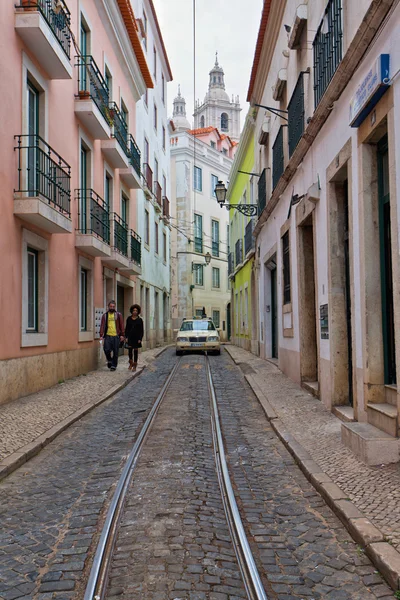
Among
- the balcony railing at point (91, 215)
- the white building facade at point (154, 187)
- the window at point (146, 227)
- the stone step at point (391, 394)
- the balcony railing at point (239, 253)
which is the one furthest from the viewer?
the balcony railing at point (239, 253)

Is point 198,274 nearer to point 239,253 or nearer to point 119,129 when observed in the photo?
point 239,253

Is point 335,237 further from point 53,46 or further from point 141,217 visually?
point 141,217

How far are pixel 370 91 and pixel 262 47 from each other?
34.8 ft

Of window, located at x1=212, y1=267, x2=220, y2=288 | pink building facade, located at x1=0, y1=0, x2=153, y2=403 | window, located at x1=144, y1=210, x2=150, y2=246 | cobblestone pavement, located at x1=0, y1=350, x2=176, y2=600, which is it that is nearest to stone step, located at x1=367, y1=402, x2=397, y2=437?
cobblestone pavement, located at x1=0, y1=350, x2=176, y2=600

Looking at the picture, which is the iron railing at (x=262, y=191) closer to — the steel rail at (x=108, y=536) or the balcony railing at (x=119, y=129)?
the balcony railing at (x=119, y=129)

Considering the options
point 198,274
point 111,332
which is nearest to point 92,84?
point 111,332

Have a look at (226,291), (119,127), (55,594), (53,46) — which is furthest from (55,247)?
(226,291)

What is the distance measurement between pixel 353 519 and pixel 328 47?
6.71 metres

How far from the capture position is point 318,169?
344 inches

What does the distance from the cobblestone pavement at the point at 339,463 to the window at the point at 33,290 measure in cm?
460

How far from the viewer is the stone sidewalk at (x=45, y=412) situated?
588 centimetres

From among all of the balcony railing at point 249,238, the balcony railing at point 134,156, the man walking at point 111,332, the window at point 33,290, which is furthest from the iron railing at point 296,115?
the balcony railing at point 134,156

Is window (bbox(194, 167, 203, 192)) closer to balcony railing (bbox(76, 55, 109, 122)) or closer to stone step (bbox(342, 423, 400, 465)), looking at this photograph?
balcony railing (bbox(76, 55, 109, 122))

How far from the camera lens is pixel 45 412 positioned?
809 cm
